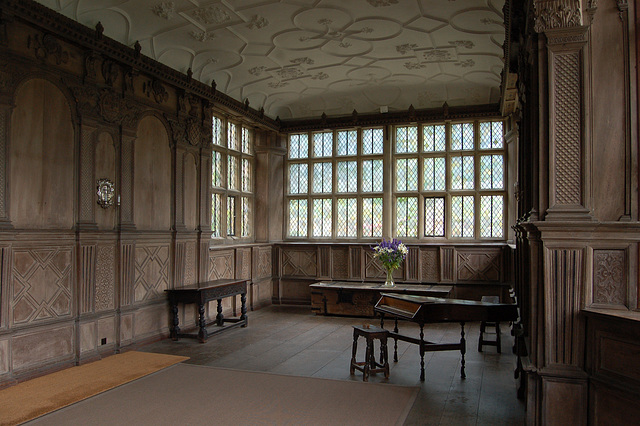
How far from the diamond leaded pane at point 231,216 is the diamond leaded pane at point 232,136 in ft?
3.47

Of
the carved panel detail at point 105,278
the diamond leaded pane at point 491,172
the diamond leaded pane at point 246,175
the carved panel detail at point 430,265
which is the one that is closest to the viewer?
the carved panel detail at point 105,278

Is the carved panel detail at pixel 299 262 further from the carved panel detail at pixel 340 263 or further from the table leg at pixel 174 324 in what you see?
the table leg at pixel 174 324

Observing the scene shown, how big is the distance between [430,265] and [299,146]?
392cm

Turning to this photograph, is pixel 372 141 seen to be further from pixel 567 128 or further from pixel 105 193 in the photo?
pixel 567 128

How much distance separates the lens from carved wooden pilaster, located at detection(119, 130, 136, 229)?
636 centimetres

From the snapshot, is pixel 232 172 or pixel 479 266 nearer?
pixel 479 266

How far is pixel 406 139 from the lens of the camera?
33.0 feet

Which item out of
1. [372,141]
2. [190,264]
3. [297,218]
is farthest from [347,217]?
[190,264]

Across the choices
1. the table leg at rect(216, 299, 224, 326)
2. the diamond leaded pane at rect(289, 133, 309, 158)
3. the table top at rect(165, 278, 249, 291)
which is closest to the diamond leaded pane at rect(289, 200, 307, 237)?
the diamond leaded pane at rect(289, 133, 309, 158)

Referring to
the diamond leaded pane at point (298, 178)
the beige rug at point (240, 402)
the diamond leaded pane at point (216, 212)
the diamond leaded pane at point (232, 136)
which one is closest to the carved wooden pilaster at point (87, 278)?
the beige rug at point (240, 402)

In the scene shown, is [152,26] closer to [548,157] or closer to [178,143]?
[178,143]

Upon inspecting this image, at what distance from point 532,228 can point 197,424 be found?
10.0 ft

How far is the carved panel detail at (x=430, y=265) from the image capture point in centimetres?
927

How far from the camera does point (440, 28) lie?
6734 millimetres
